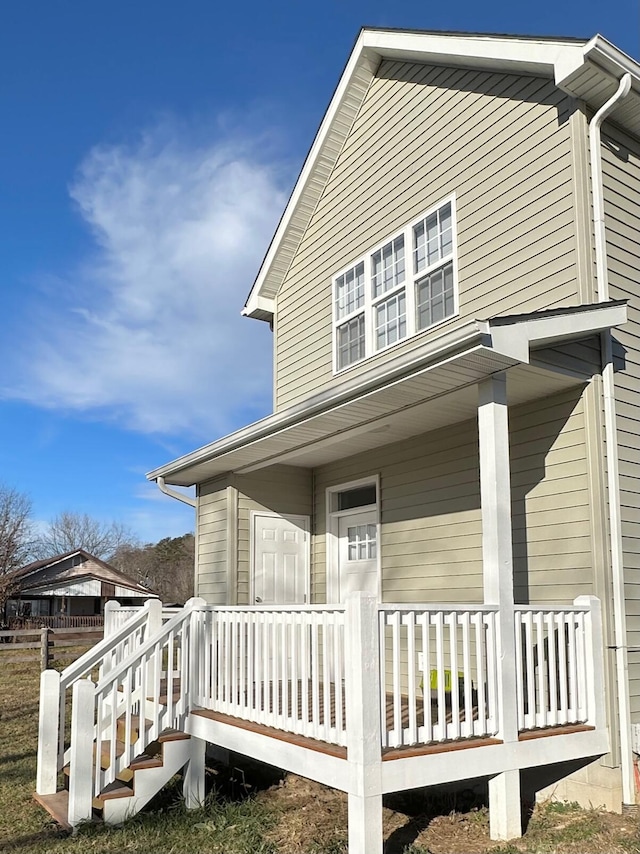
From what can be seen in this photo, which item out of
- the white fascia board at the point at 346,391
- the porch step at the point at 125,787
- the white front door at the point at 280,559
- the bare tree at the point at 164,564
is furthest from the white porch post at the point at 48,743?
the bare tree at the point at 164,564

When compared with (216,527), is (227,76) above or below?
above

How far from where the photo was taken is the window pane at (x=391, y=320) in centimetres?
855

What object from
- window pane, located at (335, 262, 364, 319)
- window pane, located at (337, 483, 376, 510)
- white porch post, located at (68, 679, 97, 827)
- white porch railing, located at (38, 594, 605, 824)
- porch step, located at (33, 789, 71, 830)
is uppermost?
window pane, located at (335, 262, 364, 319)

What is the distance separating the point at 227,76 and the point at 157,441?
3829 centimetres

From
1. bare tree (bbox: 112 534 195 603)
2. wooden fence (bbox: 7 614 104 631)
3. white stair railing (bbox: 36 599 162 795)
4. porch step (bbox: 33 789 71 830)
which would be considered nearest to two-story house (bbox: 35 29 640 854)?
porch step (bbox: 33 789 71 830)

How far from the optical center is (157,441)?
49.2 metres

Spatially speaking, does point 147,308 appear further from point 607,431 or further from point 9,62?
point 607,431

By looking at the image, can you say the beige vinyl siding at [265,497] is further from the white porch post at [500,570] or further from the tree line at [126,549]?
the tree line at [126,549]

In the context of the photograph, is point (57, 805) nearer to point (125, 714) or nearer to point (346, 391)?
point (125, 714)

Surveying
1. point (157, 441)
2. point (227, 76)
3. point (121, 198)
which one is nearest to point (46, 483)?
point (157, 441)

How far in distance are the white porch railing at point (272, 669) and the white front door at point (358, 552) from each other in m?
2.41

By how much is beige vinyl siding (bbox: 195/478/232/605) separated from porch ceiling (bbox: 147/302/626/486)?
0.62 metres

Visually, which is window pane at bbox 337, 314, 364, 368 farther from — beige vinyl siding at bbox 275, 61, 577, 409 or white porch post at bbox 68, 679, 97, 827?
white porch post at bbox 68, 679, 97, 827

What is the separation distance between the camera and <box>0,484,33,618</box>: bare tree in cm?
2598
